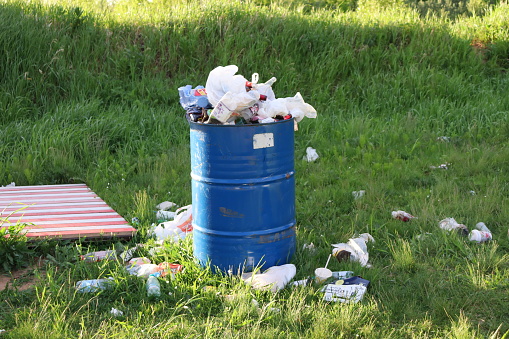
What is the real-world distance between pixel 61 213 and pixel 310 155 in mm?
3055

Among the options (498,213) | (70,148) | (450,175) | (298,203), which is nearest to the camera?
(498,213)

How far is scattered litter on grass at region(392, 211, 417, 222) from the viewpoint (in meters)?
5.46

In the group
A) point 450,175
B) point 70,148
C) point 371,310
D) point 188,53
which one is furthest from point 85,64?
point 371,310

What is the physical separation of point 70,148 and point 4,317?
12.3ft

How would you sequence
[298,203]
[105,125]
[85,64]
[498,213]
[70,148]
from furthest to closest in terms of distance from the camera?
1. [85,64]
2. [105,125]
3. [70,148]
4. [298,203]
5. [498,213]

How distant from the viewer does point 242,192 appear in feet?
13.5

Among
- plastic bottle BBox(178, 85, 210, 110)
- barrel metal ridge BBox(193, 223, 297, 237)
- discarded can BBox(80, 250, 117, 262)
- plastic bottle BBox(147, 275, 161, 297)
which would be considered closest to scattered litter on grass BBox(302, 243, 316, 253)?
barrel metal ridge BBox(193, 223, 297, 237)

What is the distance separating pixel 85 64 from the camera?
928 centimetres

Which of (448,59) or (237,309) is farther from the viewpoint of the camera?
(448,59)

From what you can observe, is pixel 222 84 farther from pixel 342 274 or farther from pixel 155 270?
pixel 342 274

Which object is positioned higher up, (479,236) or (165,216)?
(479,236)

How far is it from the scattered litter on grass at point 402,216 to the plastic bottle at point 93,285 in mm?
2625

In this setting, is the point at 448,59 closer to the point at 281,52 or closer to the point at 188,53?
the point at 281,52

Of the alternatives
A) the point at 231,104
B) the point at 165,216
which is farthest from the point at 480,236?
the point at 165,216
